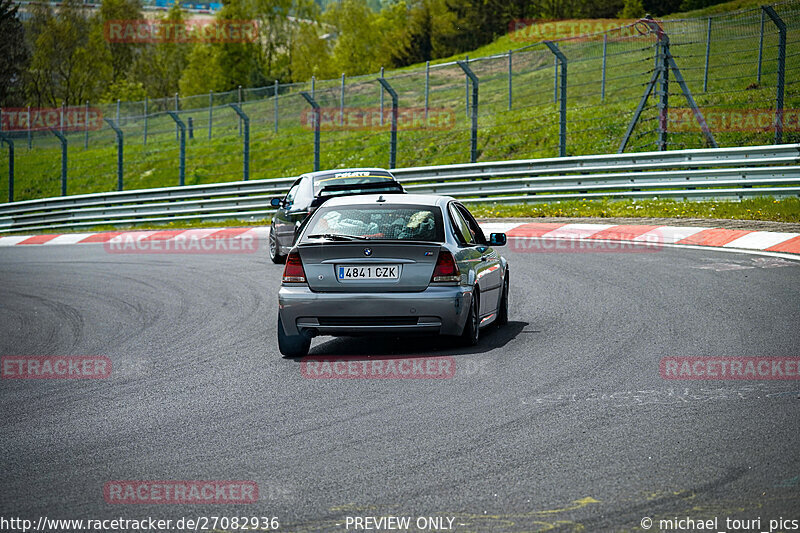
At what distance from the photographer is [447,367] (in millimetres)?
8156

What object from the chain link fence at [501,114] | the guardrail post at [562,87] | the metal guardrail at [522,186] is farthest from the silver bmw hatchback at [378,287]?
the guardrail post at [562,87]

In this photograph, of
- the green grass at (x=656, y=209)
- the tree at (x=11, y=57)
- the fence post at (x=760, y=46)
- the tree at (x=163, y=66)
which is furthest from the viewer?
the tree at (x=163, y=66)

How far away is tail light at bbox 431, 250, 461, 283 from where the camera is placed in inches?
340

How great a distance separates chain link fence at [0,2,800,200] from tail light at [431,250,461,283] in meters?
12.9

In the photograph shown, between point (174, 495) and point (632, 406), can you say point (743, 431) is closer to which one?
point (632, 406)

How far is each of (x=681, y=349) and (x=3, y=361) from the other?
5.46 m

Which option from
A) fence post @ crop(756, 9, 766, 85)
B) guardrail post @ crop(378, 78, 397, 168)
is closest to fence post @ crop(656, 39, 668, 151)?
fence post @ crop(756, 9, 766, 85)

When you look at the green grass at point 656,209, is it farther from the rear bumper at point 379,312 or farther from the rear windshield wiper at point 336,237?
the rear windshield wiper at point 336,237

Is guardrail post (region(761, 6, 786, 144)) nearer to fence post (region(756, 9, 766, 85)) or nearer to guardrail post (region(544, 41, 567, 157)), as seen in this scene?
fence post (region(756, 9, 766, 85))

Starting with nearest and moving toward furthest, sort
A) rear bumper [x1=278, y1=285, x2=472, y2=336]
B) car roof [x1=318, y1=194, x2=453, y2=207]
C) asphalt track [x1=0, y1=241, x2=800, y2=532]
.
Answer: asphalt track [x1=0, y1=241, x2=800, y2=532] < rear bumper [x1=278, y1=285, x2=472, y2=336] < car roof [x1=318, y1=194, x2=453, y2=207]

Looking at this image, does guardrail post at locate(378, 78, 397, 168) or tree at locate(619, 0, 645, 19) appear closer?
guardrail post at locate(378, 78, 397, 168)

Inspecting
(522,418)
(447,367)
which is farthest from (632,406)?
(447,367)

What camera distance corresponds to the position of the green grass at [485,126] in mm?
27266

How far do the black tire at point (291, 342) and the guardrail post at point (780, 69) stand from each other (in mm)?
13575
